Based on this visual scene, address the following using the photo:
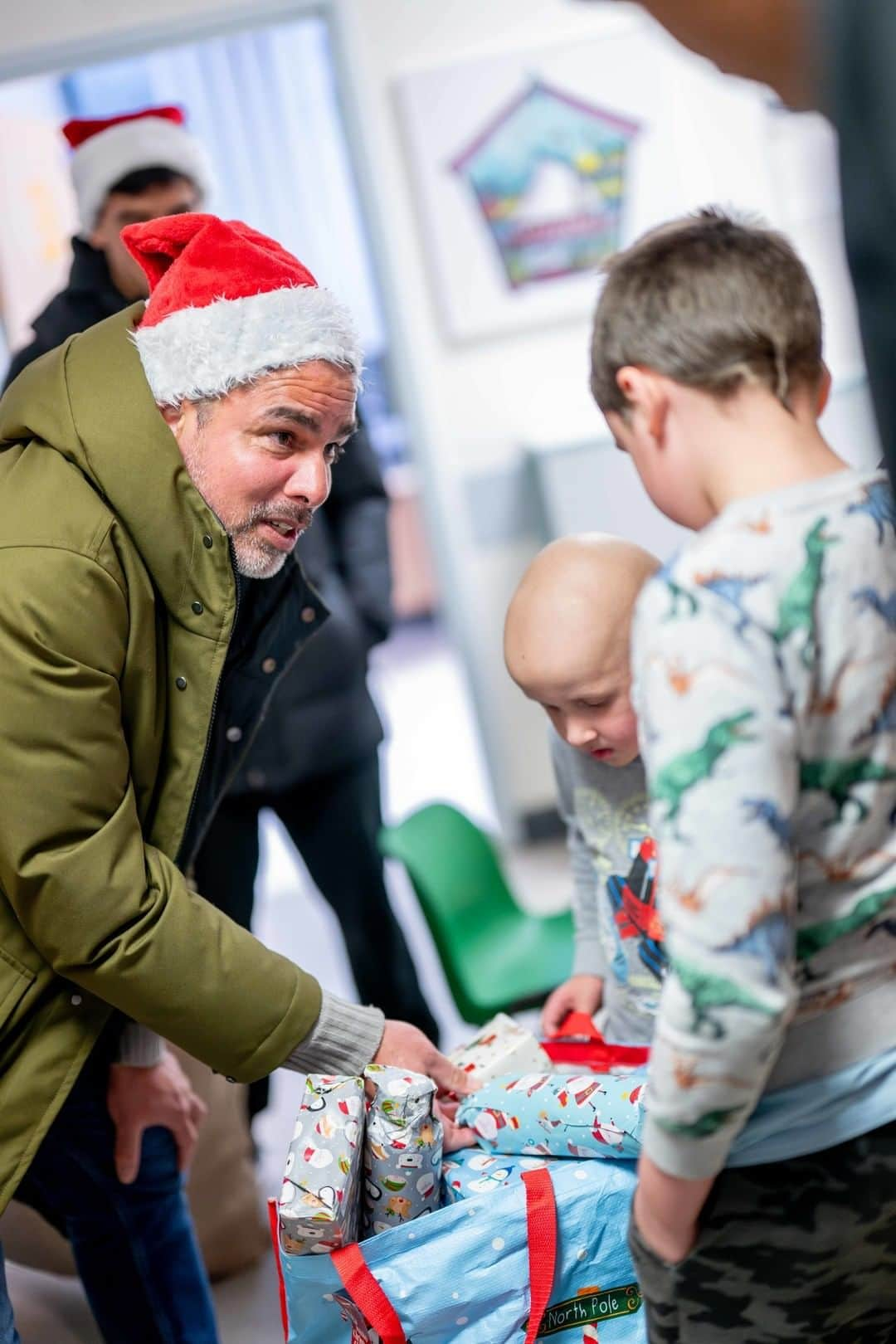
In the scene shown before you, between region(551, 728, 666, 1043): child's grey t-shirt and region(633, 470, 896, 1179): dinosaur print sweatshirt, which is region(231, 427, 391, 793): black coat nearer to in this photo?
region(551, 728, 666, 1043): child's grey t-shirt

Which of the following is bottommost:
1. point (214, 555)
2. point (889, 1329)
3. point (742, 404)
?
point (889, 1329)

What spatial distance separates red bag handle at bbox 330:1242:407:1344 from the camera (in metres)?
1.32

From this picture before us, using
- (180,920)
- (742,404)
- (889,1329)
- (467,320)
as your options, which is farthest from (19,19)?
(889,1329)

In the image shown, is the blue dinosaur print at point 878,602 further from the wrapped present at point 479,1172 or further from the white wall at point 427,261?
the white wall at point 427,261

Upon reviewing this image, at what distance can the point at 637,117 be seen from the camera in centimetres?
418

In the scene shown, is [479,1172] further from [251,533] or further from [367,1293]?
[251,533]

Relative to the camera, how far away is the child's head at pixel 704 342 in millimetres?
982

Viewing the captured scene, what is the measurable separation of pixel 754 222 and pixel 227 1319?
199cm

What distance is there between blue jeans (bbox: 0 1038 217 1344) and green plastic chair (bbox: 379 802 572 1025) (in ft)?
2.43

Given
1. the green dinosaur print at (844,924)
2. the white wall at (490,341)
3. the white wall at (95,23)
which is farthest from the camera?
the white wall at (490,341)

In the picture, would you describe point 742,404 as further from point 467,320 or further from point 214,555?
point 467,320

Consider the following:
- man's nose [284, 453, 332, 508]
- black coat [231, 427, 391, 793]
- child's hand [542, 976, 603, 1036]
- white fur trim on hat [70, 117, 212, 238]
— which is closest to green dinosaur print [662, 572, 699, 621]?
man's nose [284, 453, 332, 508]

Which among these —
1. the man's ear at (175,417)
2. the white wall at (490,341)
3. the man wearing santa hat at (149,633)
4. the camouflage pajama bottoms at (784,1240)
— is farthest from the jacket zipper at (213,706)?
the white wall at (490,341)

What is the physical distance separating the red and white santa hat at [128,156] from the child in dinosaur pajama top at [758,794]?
180 cm
